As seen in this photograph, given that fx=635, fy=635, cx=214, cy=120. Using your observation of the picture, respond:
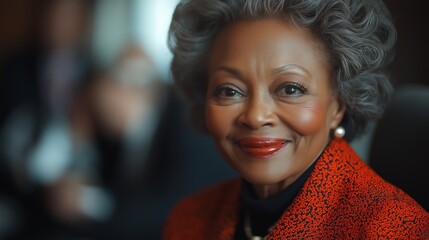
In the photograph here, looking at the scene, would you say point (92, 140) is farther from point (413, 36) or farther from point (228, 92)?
point (228, 92)

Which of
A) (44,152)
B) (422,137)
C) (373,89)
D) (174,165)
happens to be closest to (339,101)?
(373,89)

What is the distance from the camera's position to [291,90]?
0.99m

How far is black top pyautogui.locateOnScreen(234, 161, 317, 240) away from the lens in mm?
1072

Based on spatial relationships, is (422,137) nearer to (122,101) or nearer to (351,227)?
(351,227)

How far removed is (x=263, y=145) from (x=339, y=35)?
21 centimetres

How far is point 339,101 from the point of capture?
3.52 ft

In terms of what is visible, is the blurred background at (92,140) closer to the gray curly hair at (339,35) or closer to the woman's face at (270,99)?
the gray curly hair at (339,35)

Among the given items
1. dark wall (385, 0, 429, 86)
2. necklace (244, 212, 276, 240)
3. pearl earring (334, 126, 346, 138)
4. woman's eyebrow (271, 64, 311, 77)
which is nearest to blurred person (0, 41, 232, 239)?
dark wall (385, 0, 429, 86)

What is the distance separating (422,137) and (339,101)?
0.17 m

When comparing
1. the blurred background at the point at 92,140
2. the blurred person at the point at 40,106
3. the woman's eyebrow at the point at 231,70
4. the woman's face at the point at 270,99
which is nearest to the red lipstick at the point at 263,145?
the woman's face at the point at 270,99

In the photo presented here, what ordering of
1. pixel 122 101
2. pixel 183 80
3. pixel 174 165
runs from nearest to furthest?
1. pixel 183 80
2. pixel 174 165
3. pixel 122 101

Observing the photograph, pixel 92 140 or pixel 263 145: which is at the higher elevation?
pixel 263 145

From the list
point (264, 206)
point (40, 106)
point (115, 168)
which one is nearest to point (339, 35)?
point (264, 206)

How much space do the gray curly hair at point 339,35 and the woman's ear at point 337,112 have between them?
0.04 feet
